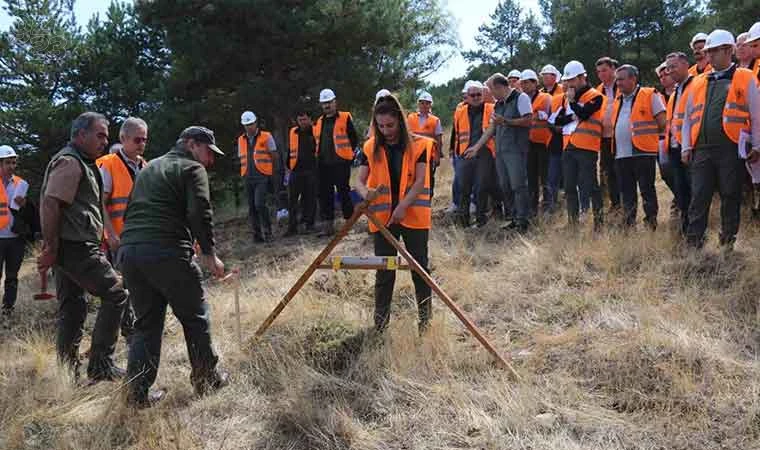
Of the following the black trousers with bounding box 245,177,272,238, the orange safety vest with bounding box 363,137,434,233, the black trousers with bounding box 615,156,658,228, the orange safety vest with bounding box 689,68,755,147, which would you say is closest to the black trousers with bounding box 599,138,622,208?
the black trousers with bounding box 615,156,658,228

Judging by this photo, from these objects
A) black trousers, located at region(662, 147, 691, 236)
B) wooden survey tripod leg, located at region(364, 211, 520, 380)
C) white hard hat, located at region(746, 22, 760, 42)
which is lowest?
wooden survey tripod leg, located at region(364, 211, 520, 380)

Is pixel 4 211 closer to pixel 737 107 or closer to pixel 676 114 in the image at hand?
pixel 676 114

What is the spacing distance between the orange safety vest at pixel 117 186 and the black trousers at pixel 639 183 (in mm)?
4884

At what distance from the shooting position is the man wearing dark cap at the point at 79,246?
4.14 m

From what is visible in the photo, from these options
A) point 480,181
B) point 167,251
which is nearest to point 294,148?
point 480,181

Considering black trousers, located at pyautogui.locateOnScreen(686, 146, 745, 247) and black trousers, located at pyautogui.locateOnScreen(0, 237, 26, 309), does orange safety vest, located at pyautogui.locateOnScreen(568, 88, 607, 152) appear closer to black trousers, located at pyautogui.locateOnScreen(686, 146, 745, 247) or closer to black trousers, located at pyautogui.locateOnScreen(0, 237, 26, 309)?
black trousers, located at pyautogui.locateOnScreen(686, 146, 745, 247)

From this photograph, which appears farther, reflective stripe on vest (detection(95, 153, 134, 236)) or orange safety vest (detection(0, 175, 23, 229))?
orange safety vest (detection(0, 175, 23, 229))

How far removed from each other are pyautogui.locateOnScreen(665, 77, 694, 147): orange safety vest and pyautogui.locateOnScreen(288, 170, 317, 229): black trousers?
496 centimetres

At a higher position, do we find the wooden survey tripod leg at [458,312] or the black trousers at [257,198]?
the black trousers at [257,198]

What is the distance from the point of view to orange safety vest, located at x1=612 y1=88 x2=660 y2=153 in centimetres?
625

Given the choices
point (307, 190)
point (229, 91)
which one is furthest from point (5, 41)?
point (307, 190)

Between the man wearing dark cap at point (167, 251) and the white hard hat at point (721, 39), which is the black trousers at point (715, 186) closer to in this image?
the white hard hat at point (721, 39)

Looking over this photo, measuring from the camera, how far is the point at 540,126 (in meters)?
8.03

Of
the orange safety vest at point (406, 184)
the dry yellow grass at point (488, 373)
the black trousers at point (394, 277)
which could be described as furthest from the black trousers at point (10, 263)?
the orange safety vest at point (406, 184)
